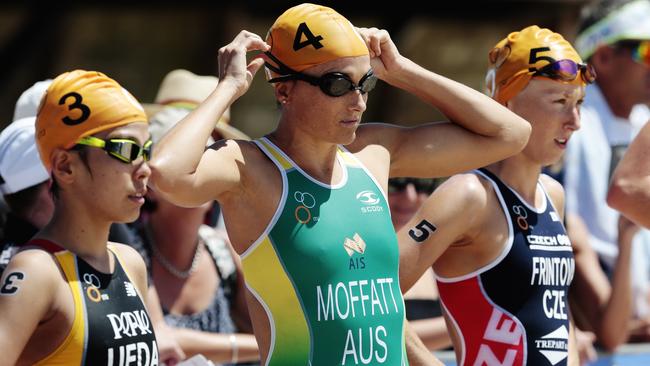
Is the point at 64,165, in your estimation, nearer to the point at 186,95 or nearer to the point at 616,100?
the point at 186,95

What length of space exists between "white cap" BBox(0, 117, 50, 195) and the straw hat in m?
1.38

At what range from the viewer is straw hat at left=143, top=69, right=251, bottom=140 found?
20.4 ft

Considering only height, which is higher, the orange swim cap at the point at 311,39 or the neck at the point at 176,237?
the orange swim cap at the point at 311,39

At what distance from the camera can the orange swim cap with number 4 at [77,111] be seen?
388 cm

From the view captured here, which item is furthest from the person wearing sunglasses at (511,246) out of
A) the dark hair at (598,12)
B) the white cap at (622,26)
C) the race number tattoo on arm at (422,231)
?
the dark hair at (598,12)

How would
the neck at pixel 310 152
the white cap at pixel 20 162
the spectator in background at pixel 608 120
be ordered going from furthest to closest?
the spectator in background at pixel 608 120 < the white cap at pixel 20 162 < the neck at pixel 310 152

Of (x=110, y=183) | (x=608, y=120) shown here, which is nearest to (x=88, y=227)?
(x=110, y=183)

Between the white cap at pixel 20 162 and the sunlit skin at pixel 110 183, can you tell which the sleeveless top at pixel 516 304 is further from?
the white cap at pixel 20 162

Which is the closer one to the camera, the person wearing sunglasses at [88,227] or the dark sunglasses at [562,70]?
the person wearing sunglasses at [88,227]

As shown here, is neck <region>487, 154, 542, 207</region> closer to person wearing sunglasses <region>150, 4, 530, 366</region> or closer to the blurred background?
person wearing sunglasses <region>150, 4, 530, 366</region>

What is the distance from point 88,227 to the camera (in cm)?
391

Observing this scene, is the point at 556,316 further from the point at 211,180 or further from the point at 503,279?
the point at 211,180

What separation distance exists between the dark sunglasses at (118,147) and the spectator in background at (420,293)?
2094mm

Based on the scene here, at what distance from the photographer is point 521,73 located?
16.1ft
